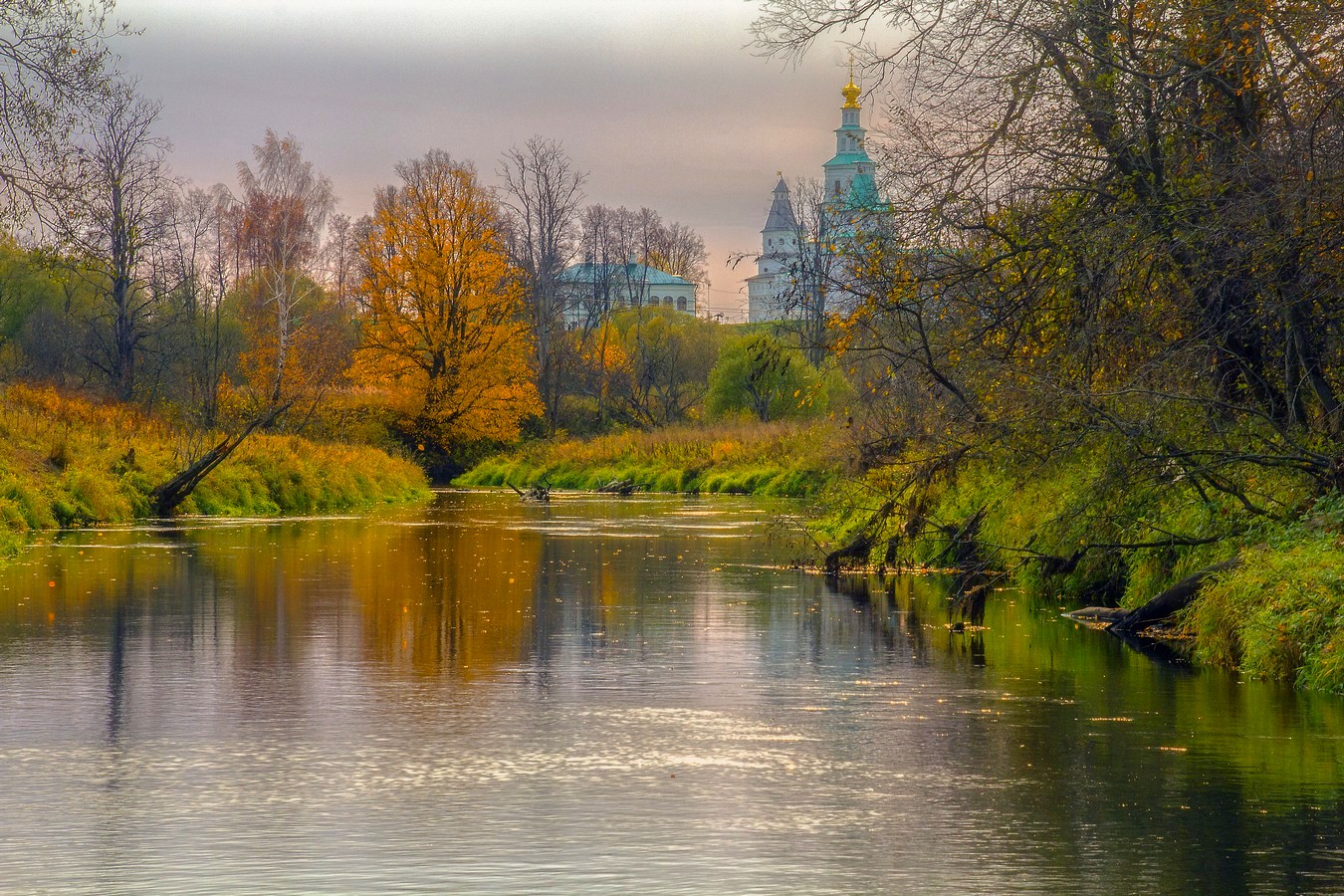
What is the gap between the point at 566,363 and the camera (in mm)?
77812

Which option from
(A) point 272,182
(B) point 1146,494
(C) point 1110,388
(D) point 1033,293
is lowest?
(B) point 1146,494

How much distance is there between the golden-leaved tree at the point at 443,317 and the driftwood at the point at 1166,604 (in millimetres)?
47731

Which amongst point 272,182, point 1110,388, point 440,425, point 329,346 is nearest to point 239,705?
point 1110,388

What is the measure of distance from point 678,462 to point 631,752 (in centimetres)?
4829

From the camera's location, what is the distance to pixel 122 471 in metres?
35.5

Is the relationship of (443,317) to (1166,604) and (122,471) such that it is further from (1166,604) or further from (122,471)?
(1166,604)

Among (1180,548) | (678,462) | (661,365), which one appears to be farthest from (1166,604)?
(661,365)

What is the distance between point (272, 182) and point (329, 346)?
11.2 m

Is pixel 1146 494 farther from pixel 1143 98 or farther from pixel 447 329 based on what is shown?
pixel 447 329

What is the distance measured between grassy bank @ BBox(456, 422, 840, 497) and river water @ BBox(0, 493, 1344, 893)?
3101 centimetres

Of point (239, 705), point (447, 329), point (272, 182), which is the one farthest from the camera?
point (272, 182)

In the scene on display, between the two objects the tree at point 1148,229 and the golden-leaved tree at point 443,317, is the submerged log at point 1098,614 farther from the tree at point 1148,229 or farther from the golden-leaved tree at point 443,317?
the golden-leaved tree at point 443,317

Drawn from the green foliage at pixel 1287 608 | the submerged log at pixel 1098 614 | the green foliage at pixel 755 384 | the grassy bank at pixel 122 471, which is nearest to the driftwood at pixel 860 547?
the submerged log at pixel 1098 614

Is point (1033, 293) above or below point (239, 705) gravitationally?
above
